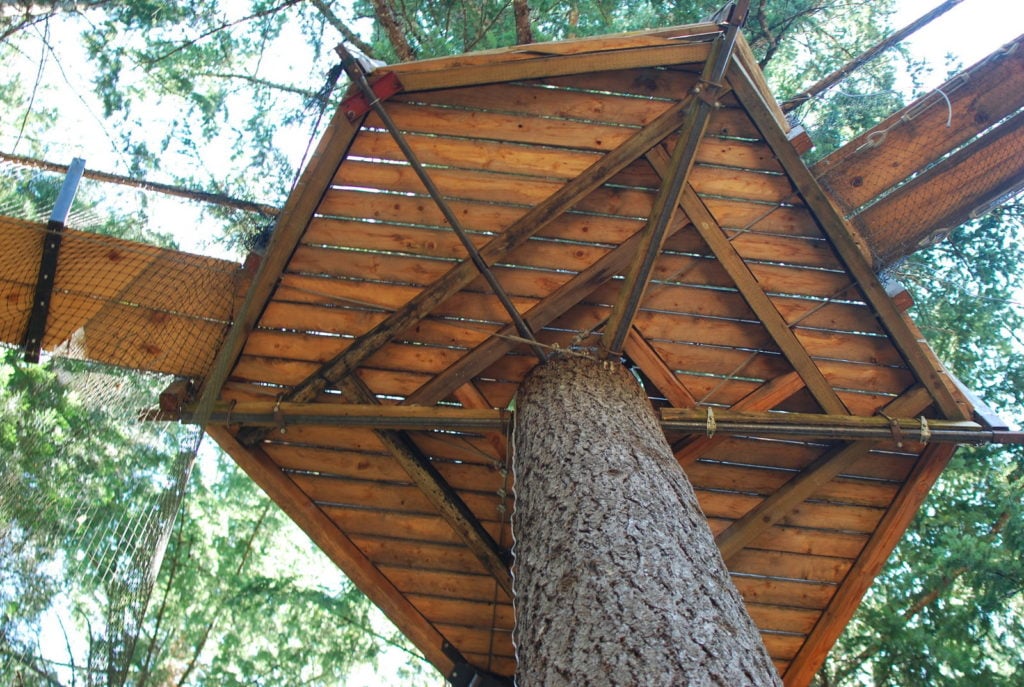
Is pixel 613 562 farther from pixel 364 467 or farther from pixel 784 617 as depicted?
pixel 784 617

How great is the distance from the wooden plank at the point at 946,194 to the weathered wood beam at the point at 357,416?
1.55 meters

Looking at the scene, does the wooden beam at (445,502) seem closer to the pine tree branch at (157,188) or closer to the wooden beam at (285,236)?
the wooden beam at (285,236)

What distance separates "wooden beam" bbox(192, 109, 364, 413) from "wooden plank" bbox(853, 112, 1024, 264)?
1.91m

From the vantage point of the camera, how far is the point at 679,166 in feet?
8.73

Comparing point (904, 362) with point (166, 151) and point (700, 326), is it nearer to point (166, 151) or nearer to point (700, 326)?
point (700, 326)

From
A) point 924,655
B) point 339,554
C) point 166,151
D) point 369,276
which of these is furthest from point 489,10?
point 924,655

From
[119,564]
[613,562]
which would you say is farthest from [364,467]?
[613,562]

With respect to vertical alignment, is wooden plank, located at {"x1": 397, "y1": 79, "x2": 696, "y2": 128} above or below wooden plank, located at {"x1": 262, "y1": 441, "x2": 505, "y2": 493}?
above

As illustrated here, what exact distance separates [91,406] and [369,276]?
3.88 feet

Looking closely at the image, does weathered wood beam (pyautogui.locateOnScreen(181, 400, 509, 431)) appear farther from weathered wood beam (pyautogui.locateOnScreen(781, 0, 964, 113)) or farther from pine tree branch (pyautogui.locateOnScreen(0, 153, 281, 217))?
weathered wood beam (pyautogui.locateOnScreen(781, 0, 964, 113))

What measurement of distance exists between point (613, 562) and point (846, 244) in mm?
1763

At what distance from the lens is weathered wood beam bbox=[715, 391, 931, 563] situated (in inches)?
127

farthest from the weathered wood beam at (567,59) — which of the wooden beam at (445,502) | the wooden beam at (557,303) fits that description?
the wooden beam at (445,502)

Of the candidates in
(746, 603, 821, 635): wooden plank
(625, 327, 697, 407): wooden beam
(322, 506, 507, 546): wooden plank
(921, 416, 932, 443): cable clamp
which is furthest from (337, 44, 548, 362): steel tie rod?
(746, 603, 821, 635): wooden plank
